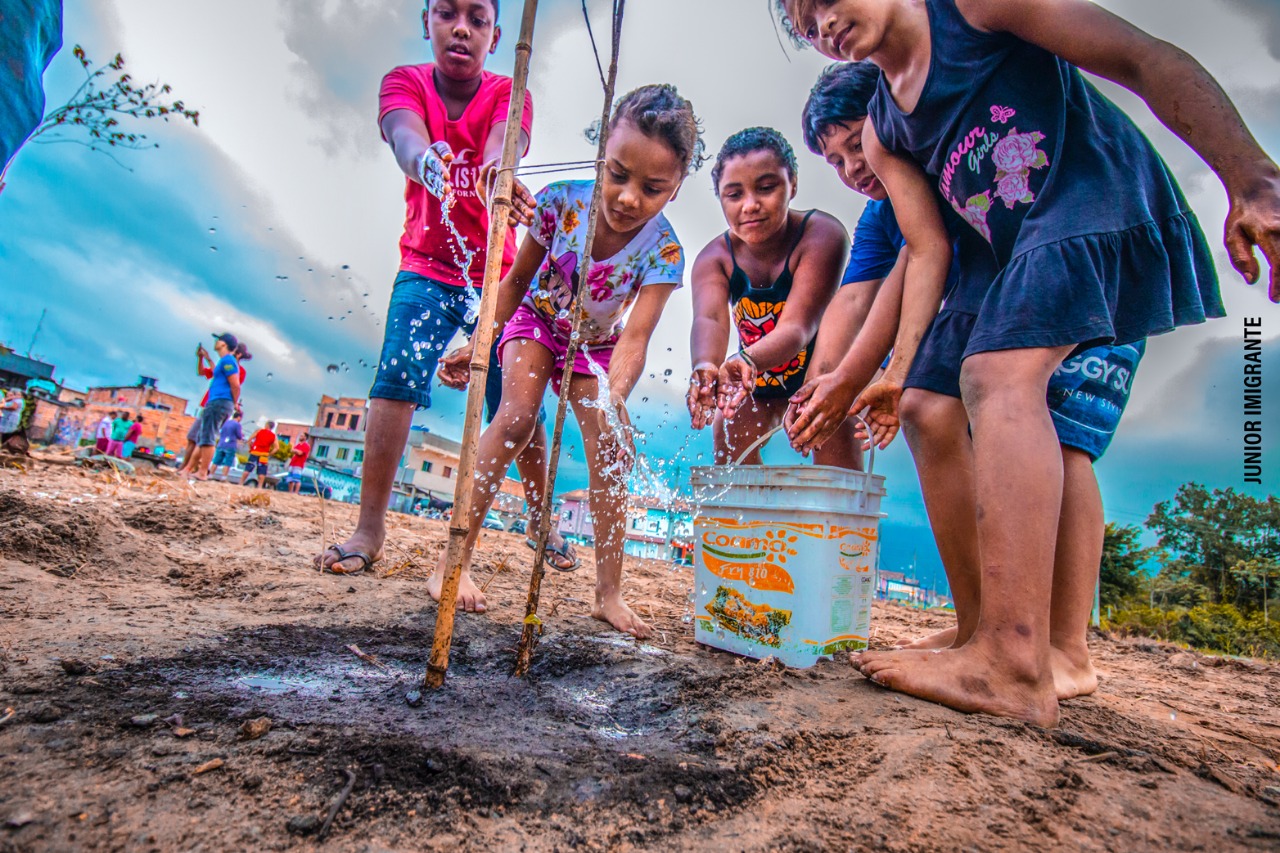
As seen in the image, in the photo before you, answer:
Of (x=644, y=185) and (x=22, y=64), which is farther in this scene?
(x=644, y=185)

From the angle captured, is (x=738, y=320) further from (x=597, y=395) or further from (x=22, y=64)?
(x=22, y=64)

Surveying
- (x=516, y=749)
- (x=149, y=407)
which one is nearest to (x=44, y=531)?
(x=516, y=749)

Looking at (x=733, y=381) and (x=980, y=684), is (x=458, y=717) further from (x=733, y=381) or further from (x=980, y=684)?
(x=733, y=381)

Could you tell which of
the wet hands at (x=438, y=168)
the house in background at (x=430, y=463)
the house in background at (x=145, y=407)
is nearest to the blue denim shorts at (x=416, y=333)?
the wet hands at (x=438, y=168)

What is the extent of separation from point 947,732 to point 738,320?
236 cm

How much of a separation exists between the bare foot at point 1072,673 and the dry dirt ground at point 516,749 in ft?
0.21

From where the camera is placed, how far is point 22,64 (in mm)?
1538

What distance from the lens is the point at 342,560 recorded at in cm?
247

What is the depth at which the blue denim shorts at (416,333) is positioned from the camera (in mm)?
2643

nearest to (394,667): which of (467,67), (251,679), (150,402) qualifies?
(251,679)

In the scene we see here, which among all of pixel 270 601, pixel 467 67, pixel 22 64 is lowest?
pixel 270 601

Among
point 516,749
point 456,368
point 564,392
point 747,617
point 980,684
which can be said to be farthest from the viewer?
point 456,368

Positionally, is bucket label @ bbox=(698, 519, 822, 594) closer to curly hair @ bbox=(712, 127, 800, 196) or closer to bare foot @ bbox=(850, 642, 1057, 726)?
bare foot @ bbox=(850, 642, 1057, 726)

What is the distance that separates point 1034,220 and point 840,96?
1409mm
